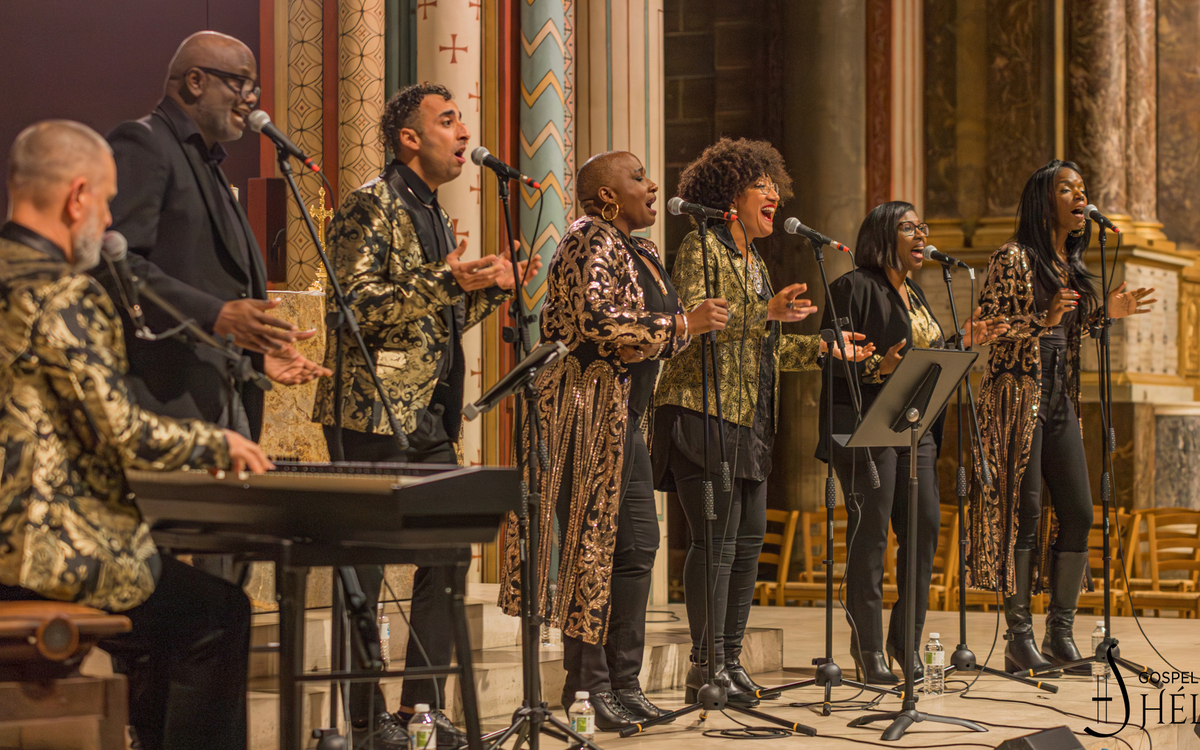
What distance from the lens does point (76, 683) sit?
2695mm

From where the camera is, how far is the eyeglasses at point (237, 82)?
3.53 metres

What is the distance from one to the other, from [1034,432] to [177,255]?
3.80m

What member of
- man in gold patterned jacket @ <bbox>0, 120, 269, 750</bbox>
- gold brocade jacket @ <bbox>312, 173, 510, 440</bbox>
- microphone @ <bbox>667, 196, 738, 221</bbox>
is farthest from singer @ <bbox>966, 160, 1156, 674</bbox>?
man in gold patterned jacket @ <bbox>0, 120, 269, 750</bbox>

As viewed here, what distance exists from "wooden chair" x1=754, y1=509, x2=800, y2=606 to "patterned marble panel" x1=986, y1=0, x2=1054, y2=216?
2707mm

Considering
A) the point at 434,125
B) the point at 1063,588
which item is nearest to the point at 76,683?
the point at 434,125

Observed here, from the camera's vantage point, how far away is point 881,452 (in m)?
5.51

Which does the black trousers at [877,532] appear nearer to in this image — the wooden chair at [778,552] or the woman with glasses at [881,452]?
the woman with glasses at [881,452]

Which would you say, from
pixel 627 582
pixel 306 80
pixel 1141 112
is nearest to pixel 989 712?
pixel 627 582

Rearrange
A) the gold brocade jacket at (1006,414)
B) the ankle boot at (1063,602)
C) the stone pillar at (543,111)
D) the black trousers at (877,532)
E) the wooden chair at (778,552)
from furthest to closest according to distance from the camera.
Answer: the wooden chair at (778,552) < the stone pillar at (543,111) < the ankle boot at (1063,602) < the gold brocade jacket at (1006,414) < the black trousers at (877,532)

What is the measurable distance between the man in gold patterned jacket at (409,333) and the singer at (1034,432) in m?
2.63

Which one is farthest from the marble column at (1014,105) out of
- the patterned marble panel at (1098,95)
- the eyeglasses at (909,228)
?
the eyeglasses at (909,228)

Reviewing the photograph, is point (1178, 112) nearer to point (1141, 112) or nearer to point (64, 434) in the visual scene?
point (1141, 112)

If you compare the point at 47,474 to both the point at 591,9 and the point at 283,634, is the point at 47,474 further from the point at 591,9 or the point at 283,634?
the point at 591,9

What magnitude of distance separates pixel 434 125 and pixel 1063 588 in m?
3.45
